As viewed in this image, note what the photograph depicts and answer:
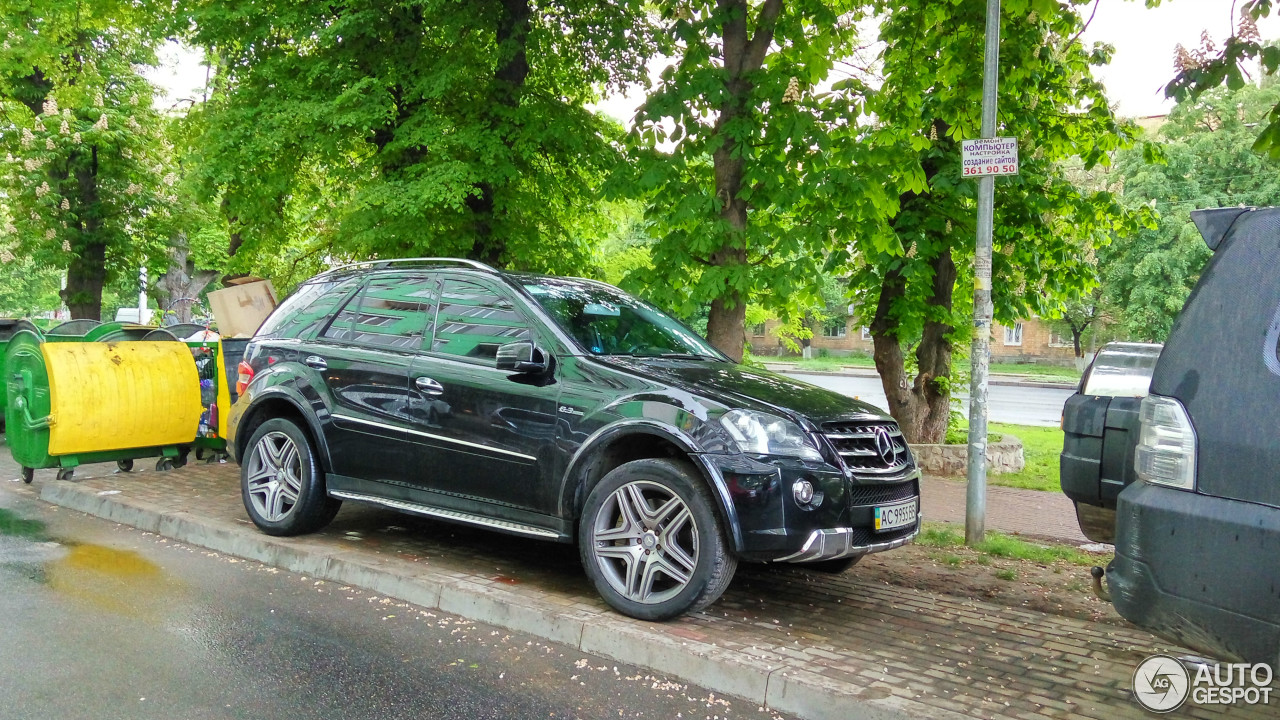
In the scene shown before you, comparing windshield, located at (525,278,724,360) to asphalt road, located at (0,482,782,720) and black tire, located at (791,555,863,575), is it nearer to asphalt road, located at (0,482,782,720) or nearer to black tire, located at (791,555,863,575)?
black tire, located at (791,555,863,575)

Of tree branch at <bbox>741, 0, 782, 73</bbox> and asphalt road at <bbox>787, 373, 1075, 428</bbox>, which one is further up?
tree branch at <bbox>741, 0, 782, 73</bbox>

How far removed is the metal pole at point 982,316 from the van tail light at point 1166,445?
13.1ft

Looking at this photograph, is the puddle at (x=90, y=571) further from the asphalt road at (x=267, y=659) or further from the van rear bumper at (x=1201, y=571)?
the van rear bumper at (x=1201, y=571)

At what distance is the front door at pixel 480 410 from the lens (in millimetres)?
5719

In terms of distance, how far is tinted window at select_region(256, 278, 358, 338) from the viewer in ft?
23.9

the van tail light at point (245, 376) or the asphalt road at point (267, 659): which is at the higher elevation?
the van tail light at point (245, 376)

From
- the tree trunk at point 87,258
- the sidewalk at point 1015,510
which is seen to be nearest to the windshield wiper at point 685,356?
the sidewalk at point 1015,510

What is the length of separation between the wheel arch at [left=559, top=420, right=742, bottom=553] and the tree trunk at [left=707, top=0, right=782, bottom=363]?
335cm

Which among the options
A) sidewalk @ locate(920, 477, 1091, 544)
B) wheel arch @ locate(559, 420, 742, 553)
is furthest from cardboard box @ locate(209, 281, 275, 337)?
sidewalk @ locate(920, 477, 1091, 544)

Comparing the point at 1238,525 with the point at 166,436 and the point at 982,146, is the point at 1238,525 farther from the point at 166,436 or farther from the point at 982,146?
the point at 166,436

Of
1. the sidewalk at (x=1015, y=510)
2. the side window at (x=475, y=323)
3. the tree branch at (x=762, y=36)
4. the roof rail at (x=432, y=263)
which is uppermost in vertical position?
the tree branch at (x=762, y=36)

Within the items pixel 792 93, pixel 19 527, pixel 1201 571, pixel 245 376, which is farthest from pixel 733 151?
pixel 19 527

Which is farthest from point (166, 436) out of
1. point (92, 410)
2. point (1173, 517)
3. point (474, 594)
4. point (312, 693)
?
point (1173, 517)

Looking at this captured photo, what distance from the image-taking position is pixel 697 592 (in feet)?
16.4
